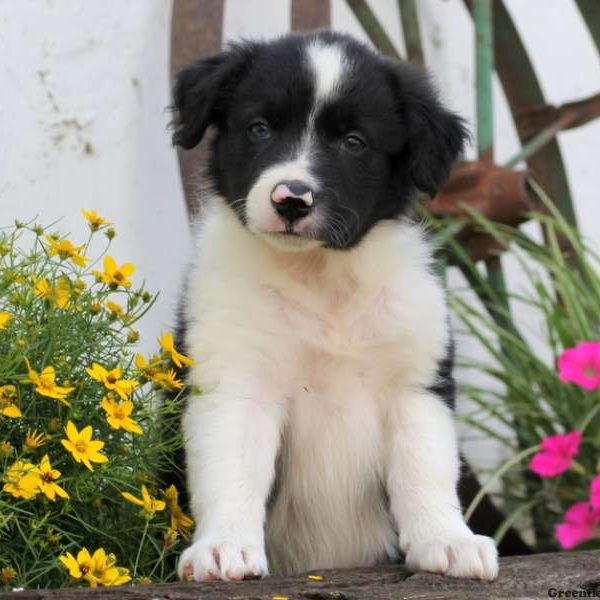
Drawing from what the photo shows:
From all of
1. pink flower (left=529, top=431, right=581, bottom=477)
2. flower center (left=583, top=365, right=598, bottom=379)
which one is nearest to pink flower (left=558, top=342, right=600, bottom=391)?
flower center (left=583, top=365, right=598, bottom=379)

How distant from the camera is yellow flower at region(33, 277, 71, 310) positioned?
284cm

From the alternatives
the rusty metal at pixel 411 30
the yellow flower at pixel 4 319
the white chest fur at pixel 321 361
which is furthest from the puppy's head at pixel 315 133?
the rusty metal at pixel 411 30

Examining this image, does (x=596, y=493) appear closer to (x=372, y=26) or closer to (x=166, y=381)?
(x=166, y=381)

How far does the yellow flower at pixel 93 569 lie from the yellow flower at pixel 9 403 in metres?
0.30

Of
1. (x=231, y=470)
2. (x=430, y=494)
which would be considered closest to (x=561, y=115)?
(x=430, y=494)

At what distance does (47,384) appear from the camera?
2639 millimetres

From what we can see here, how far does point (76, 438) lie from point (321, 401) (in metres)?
0.74

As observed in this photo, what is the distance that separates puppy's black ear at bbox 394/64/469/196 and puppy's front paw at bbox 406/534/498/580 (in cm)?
86

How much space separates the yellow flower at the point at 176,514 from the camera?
3.00 m

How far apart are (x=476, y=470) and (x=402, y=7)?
1.93m

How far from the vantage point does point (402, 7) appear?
214 inches

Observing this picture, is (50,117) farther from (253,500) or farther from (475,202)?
(253,500)

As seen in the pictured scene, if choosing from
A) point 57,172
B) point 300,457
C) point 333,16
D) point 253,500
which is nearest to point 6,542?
point 253,500

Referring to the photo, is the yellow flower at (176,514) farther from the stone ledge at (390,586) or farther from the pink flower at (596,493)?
the pink flower at (596,493)
